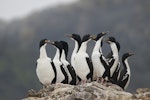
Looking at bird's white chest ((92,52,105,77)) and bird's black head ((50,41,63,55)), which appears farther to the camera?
bird's black head ((50,41,63,55))

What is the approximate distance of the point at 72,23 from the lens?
118125mm

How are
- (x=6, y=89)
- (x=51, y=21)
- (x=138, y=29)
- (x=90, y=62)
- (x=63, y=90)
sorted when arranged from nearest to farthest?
(x=63, y=90), (x=90, y=62), (x=6, y=89), (x=138, y=29), (x=51, y=21)

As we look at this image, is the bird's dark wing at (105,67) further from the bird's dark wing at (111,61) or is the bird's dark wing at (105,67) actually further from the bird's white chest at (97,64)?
the bird's dark wing at (111,61)

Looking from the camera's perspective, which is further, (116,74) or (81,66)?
(116,74)

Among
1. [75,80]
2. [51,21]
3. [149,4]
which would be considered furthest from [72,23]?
[75,80]

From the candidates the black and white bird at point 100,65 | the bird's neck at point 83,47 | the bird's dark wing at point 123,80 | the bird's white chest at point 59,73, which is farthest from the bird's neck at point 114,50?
the bird's white chest at point 59,73

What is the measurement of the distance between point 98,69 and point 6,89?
3345 inches

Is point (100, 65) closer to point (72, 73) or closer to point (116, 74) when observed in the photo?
point (72, 73)

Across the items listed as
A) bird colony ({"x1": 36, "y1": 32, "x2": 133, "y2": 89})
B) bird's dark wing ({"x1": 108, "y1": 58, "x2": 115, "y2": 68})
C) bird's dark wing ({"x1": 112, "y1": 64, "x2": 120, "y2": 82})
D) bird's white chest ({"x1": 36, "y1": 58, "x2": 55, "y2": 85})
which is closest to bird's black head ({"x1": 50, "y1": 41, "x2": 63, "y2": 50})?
bird colony ({"x1": 36, "y1": 32, "x2": 133, "y2": 89})

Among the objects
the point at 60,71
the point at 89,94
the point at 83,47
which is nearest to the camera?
the point at 89,94

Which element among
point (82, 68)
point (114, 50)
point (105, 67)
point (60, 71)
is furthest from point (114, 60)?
point (60, 71)

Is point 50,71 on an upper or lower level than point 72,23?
lower

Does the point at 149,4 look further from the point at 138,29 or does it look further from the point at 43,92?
the point at 43,92

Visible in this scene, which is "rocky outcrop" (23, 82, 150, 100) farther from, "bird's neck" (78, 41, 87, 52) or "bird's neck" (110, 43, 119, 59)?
"bird's neck" (110, 43, 119, 59)
